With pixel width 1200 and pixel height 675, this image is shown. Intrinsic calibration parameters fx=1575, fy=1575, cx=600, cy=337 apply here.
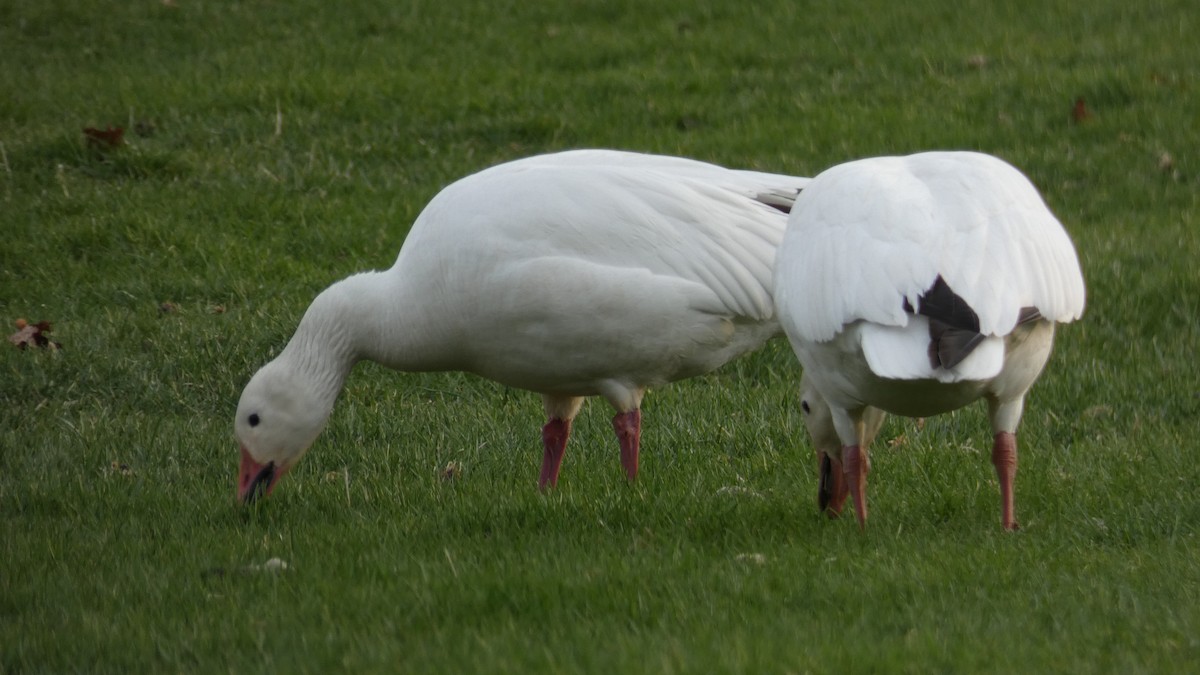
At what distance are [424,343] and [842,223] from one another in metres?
1.93

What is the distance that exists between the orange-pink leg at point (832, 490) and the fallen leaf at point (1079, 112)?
6.66 meters

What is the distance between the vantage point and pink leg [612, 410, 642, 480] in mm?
6426

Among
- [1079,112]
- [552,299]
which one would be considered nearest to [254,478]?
[552,299]

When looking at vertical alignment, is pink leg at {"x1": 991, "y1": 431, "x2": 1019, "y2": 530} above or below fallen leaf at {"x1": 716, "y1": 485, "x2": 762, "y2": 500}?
above

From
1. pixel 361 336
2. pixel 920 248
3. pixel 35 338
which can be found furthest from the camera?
pixel 35 338

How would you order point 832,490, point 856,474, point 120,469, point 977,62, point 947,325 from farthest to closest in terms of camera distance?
1. point 977,62
2. point 120,469
3. point 832,490
4. point 856,474
5. point 947,325

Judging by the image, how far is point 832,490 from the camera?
18.9ft

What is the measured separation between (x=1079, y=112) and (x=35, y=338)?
24.4 feet

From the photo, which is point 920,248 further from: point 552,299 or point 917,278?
point 552,299

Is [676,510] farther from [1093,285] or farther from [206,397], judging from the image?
[1093,285]

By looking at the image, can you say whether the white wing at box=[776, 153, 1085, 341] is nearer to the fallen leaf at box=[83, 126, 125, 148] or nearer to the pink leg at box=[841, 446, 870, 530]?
the pink leg at box=[841, 446, 870, 530]

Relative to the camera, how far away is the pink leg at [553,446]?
6.55 m

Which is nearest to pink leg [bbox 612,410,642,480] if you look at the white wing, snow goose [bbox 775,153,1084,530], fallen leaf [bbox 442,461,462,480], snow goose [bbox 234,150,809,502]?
snow goose [bbox 234,150,809,502]

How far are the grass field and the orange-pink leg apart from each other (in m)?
0.13
